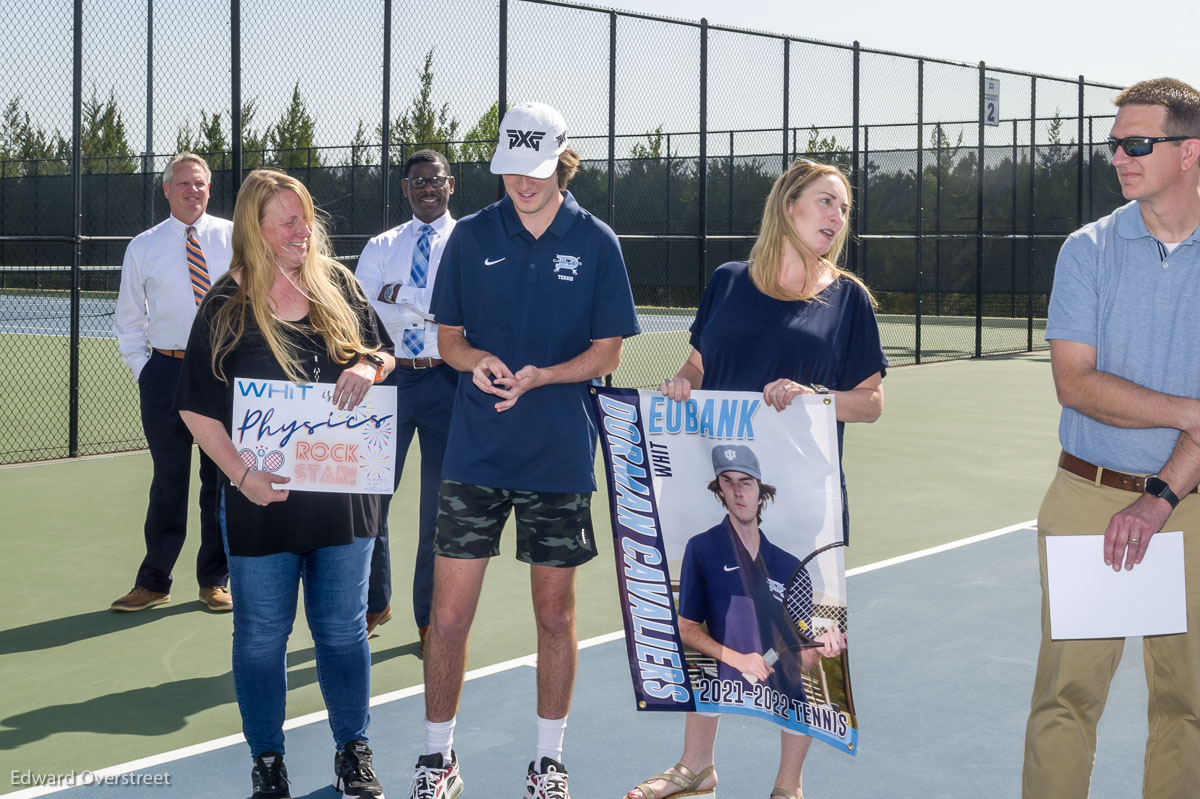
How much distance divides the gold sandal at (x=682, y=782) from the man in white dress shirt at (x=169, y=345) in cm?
261

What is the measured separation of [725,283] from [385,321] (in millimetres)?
2013

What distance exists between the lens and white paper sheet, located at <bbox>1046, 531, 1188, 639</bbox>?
323cm

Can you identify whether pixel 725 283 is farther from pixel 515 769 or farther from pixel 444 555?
pixel 515 769

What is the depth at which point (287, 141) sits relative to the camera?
81.4 feet

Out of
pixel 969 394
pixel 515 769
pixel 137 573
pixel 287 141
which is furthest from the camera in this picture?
pixel 287 141

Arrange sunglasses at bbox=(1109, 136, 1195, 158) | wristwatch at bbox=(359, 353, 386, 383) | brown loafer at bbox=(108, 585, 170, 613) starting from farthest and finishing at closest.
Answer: brown loafer at bbox=(108, 585, 170, 613)
wristwatch at bbox=(359, 353, 386, 383)
sunglasses at bbox=(1109, 136, 1195, 158)

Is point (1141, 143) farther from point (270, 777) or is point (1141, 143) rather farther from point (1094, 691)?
point (270, 777)

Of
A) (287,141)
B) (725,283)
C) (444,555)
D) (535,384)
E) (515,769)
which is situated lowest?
(515,769)

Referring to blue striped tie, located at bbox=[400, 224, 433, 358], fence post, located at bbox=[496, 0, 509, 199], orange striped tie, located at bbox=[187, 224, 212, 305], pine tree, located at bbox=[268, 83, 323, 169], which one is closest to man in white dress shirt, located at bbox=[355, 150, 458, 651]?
blue striped tie, located at bbox=[400, 224, 433, 358]

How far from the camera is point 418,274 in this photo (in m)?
5.53

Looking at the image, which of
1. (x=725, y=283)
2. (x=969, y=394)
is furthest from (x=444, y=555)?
(x=969, y=394)

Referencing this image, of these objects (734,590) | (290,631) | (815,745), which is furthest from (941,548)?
(290,631)

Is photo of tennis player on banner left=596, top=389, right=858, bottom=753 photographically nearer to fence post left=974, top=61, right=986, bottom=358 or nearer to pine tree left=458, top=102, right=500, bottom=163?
fence post left=974, top=61, right=986, bottom=358

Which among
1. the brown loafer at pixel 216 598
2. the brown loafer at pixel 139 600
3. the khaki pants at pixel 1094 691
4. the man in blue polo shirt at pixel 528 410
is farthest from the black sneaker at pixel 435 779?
the brown loafer at pixel 139 600
